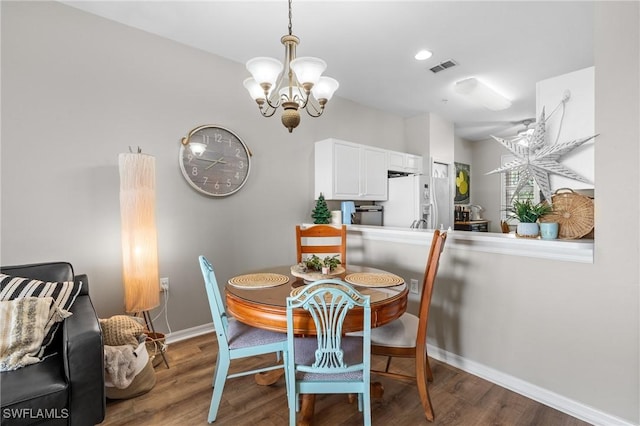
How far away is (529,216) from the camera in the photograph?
6.64ft

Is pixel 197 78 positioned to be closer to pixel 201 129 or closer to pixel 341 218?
pixel 201 129

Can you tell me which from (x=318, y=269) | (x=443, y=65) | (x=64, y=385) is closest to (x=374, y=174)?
(x=443, y=65)

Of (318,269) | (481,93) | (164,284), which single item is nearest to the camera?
(318,269)

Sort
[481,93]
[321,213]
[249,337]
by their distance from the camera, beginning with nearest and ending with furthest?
[249,337], [321,213], [481,93]

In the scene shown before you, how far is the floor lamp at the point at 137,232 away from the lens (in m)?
2.25

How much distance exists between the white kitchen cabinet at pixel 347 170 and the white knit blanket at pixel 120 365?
249cm

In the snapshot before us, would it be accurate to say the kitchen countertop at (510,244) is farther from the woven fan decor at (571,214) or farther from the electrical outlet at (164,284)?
the electrical outlet at (164,284)

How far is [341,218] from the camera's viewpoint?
3689 millimetres

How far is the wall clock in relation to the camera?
2.85 meters

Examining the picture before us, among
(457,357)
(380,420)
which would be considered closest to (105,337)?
(380,420)

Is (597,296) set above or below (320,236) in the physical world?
below

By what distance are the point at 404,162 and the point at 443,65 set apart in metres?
1.58

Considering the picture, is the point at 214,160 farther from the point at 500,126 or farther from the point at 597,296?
the point at 500,126

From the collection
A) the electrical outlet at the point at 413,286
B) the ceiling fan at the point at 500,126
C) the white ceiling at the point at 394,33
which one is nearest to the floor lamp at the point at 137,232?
the white ceiling at the point at 394,33
